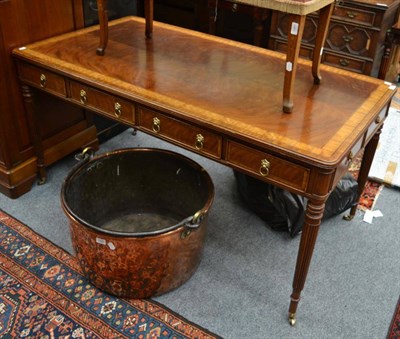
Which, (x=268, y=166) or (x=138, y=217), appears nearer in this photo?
(x=268, y=166)

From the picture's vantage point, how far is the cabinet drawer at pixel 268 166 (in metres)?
1.52

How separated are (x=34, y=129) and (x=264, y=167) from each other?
1315 millimetres

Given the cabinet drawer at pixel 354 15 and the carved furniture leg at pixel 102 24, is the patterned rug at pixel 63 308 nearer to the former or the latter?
the carved furniture leg at pixel 102 24

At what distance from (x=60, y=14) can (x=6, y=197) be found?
98 cm

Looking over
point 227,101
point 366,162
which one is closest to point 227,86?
point 227,101

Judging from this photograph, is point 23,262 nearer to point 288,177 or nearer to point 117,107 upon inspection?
point 117,107

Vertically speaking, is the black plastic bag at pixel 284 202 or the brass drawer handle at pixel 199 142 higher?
the brass drawer handle at pixel 199 142

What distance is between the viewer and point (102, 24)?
2.07 meters

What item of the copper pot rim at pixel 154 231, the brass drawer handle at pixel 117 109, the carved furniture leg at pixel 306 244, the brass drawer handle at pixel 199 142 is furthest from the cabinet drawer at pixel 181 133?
the carved furniture leg at pixel 306 244

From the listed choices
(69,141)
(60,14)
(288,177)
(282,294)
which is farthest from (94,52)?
(282,294)

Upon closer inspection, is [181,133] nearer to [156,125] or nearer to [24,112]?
[156,125]

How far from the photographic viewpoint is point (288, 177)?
5.07 ft

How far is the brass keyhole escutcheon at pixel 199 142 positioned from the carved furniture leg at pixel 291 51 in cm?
32

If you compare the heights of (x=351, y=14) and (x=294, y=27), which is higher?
(x=294, y=27)
